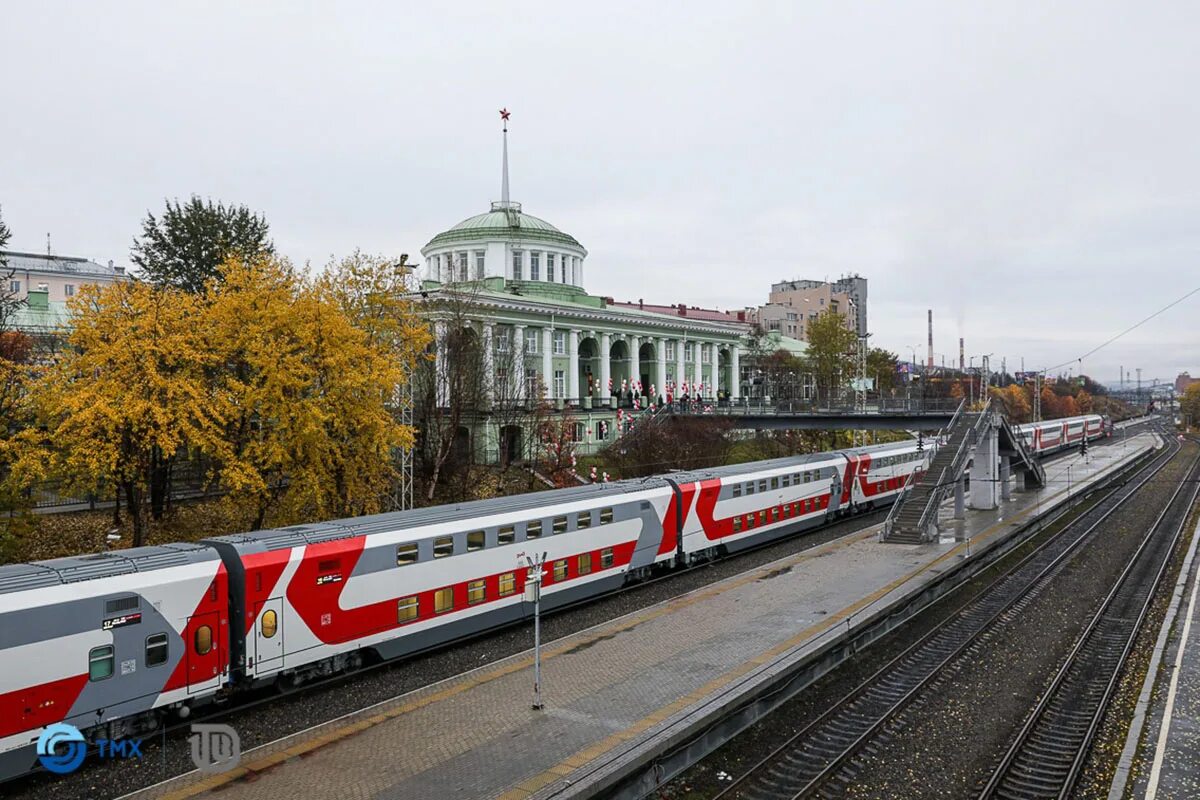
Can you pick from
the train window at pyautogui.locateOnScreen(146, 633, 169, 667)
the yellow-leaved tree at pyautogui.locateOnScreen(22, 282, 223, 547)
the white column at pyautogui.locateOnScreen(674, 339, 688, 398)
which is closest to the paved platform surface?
the train window at pyautogui.locateOnScreen(146, 633, 169, 667)

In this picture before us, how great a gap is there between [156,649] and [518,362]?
43.0 meters

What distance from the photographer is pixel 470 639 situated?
21.6 metres

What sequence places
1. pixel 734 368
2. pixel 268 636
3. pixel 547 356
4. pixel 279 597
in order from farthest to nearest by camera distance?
pixel 734 368 < pixel 547 356 < pixel 279 597 < pixel 268 636

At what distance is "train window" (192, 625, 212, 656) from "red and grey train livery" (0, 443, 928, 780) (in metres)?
0.03

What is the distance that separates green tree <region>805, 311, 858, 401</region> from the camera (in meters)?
83.3

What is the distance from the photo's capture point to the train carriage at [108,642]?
13.1m

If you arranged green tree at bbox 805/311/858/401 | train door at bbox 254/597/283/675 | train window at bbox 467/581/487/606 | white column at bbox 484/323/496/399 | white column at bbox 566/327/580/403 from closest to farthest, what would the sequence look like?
train door at bbox 254/597/283/675 → train window at bbox 467/581/487/606 → white column at bbox 484/323/496/399 → white column at bbox 566/327/580/403 → green tree at bbox 805/311/858/401

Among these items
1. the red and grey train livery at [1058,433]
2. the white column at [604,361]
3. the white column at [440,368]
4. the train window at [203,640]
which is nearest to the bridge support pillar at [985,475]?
the red and grey train livery at [1058,433]

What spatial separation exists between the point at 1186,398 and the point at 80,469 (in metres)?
182

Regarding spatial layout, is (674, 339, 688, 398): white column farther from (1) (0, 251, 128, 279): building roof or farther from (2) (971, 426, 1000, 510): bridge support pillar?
(1) (0, 251, 128, 279): building roof

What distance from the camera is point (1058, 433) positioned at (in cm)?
8469

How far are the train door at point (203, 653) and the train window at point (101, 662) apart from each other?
54.7 inches

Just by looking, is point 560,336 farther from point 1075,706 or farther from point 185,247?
point 1075,706

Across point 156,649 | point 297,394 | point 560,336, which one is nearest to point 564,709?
point 156,649
